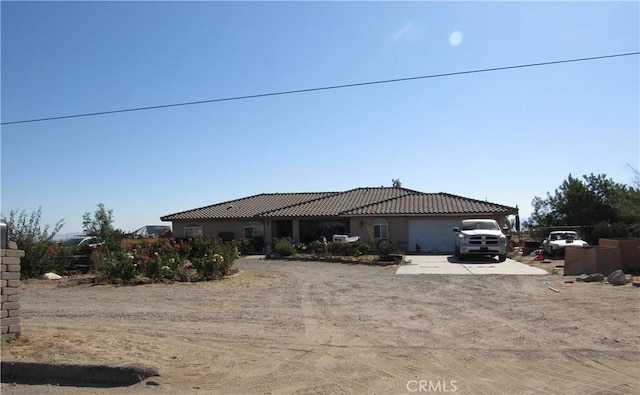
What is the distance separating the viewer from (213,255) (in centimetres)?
1825

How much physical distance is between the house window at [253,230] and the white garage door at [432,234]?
439 inches

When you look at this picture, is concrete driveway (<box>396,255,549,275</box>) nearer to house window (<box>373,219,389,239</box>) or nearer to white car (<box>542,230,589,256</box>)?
white car (<box>542,230,589,256</box>)

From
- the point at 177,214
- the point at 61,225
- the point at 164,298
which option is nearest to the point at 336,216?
the point at 177,214

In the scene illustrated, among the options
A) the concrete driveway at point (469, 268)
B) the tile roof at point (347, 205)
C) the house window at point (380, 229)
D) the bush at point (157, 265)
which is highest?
the tile roof at point (347, 205)

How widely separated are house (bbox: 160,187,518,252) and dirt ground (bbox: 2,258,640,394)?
17.1 metres

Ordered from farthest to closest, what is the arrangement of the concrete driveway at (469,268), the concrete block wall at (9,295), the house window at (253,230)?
the house window at (253,230) → the concrete driveway at (469,268) → the concrete block wall at (9,295)

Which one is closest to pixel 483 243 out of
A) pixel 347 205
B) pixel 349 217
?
pixel 349 217

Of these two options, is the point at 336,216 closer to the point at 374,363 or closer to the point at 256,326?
the point at 256,326

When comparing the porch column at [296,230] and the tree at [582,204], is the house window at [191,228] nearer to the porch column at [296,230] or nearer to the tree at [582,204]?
the porch column at [296,230]

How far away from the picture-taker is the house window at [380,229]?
34781mm

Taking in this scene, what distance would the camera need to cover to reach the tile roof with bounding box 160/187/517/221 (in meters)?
34.4

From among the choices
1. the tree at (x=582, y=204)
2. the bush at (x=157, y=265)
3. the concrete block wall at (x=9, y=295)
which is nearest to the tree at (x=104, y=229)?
the bush at (x=157, y=265)

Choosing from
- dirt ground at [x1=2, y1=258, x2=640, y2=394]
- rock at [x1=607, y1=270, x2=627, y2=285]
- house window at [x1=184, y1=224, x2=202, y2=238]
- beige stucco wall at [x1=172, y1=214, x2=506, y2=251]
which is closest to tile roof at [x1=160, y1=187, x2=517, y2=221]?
beige stucco wall at [x1=172, y1=214, x2=506, y2=251]

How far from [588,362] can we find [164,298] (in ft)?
31.6
